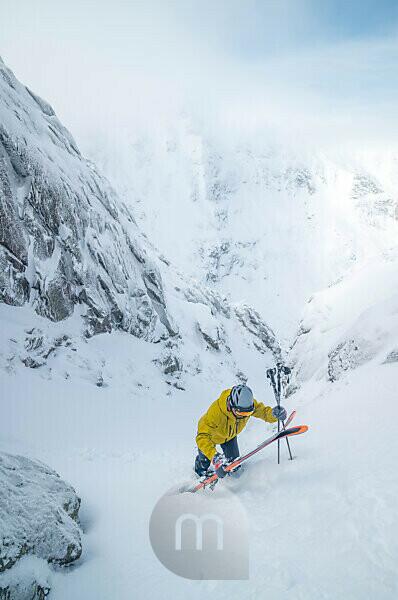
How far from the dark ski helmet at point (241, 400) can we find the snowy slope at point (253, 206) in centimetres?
6709

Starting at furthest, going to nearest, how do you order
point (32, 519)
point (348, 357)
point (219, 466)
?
point (348, 357), point (219, 466), point (32, 519)

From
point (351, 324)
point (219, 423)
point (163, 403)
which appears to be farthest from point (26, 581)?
point (163, 403)

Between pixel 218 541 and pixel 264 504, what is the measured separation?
0.90 meters

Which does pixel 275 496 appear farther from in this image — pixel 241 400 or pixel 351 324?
pixel 351 324

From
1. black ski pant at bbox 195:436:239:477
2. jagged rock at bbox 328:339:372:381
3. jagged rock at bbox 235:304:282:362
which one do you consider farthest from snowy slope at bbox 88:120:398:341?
black ski pant at bbox 195:436:239:477

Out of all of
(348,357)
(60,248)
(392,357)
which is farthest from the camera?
(60,248)

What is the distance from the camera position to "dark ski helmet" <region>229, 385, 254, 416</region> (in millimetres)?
6273

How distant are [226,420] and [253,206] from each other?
119 m

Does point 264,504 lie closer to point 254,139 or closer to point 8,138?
point 8,138

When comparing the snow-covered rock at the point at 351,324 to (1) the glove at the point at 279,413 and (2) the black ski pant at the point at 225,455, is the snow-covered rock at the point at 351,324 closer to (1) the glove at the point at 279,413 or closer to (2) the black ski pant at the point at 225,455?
(1) the glove at the point at 279,413

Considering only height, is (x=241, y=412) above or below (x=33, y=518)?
above

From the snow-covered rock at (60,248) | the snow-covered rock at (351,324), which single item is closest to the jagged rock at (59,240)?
the snow-covered rock at (60,248)

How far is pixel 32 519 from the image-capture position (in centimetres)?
426

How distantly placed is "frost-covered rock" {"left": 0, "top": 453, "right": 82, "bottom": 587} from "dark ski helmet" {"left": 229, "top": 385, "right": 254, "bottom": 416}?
3.02 metres
